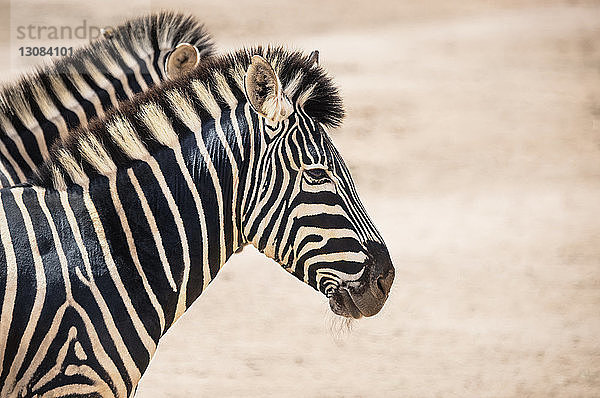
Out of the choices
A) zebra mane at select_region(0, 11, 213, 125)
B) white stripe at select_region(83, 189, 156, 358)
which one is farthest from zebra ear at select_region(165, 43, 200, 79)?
white stripe at select_region(83, 189, 156, 358)

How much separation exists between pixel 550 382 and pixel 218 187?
456cm

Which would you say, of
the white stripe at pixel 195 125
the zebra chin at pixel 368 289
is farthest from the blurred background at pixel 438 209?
the white stripe at pixel 195 125

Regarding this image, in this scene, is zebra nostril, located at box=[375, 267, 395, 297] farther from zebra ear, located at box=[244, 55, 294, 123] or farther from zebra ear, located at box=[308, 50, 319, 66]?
zebra ear, located at box=[308, 50, 319, 66]

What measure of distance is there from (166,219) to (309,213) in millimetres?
650

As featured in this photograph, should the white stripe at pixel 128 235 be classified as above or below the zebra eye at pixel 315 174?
below

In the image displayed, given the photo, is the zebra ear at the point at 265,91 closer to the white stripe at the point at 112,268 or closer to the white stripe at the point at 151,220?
the white stripe at the point at 151,220

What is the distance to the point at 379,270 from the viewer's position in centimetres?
347

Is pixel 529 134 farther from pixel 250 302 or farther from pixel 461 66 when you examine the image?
pixel 250 302

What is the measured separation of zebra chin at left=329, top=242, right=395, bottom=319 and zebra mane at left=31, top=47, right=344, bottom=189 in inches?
28.1

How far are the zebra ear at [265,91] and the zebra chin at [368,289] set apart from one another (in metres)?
0.74

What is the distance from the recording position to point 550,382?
6723 millimetres

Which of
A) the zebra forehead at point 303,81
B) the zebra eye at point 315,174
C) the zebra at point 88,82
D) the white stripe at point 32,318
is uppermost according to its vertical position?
the zebra at point 88,82

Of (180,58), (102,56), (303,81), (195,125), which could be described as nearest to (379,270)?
(303,81)

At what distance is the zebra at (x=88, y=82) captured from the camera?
218 inches
